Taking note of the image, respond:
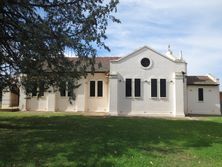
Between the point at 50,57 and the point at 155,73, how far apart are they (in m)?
22.4

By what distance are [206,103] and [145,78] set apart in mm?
9121

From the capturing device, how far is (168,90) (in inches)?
1624

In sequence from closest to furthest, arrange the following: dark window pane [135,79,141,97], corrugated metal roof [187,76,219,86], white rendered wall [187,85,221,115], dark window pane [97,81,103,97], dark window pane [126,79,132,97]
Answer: dark window pane [126,79,132,97] < dark window pane [135,79,141,97] < dark window pane [97,81,103,97] < white rendered wall [187,85,221,115] < corrugated metal roof [187,76,219,86]

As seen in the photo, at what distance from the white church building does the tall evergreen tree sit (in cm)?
1782

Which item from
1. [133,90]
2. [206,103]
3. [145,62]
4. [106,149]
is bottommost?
[106,149]

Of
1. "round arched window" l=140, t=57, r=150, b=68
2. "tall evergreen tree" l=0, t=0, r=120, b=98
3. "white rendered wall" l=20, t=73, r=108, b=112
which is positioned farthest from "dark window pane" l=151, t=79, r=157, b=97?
"tall evergreen tree" l=0, t=0, r=120, b=98

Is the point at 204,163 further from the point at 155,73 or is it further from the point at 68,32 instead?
the point at 155,73

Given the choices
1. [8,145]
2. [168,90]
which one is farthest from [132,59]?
[8,145]

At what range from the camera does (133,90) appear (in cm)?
4103

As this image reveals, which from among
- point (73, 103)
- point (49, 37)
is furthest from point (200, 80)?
point (49, 37)

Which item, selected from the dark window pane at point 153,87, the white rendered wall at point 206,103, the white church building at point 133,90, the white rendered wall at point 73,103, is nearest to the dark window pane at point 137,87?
the white church building at point 133,90

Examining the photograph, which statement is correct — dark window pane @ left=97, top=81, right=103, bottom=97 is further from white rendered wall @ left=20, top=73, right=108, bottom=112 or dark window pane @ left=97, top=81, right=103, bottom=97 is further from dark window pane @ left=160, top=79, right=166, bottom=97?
dark window pane @ left=160, top=79, right=166, bottom=97

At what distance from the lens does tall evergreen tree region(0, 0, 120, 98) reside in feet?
64.9

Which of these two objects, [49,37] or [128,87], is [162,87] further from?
[49,37]
